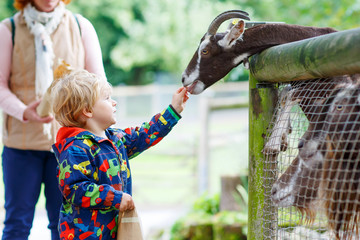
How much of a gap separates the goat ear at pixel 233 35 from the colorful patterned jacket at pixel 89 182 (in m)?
0.72

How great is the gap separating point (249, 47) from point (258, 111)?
0.32m

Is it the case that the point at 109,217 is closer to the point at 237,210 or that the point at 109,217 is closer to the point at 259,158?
the point at 259,158

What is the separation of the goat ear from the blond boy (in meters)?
0.61

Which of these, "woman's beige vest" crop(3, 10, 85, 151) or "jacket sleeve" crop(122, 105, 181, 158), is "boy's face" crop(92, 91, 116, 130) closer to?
"jacket sleeve" crop(122, 105, 181, 158)

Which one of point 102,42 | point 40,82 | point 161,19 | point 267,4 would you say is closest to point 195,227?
point 40,82

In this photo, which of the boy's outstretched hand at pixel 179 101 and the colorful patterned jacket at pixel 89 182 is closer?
the colorful patterned jacket at pixel 89 182

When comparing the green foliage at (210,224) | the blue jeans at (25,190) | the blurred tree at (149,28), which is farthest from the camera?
the blurred tree at (149,28)

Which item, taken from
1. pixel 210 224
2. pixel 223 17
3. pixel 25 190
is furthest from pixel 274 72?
pixel 210 224

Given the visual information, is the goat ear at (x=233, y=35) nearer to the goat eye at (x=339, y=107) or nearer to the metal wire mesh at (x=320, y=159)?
the metal wire mesh at (x=320, y=159)

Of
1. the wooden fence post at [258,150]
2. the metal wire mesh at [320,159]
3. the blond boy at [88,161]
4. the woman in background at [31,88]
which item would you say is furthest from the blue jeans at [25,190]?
the metal wire mesh at [320,159]

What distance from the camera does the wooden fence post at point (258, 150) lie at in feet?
7.07

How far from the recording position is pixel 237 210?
19.1 ft

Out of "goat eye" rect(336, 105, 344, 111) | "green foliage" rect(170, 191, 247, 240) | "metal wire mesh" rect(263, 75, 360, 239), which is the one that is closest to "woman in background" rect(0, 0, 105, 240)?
"metal wire mesh" rect(263, 75, 360, 239)

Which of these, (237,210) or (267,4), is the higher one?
(267,4)
